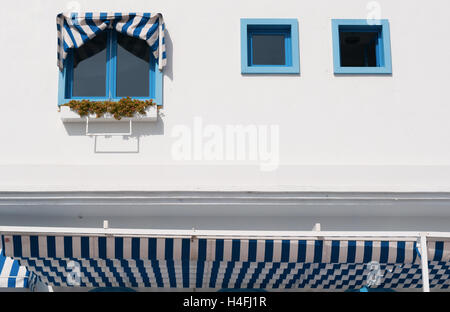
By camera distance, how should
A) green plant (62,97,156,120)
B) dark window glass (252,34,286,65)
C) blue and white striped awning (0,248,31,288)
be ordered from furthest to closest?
dark window glass (252,34,286,65)
green plant (62,97,156,120)
blue and white striped awning (0,248,31,288)

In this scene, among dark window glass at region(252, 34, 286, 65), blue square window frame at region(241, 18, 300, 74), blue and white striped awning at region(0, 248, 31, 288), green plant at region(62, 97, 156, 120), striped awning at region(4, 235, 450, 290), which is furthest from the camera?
dark window glass at region(252, 34, 286, 65)

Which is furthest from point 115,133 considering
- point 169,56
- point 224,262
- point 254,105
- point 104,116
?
point 224,262

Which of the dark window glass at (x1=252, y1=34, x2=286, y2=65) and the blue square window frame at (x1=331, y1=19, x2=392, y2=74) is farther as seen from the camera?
the dark window glass at (x1=252, y1=34, x2=286, y2=65)

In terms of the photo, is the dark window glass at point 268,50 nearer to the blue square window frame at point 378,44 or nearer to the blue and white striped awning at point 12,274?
the blue square window frame at point 378,44

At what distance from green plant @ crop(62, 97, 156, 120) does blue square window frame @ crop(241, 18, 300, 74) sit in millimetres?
1879

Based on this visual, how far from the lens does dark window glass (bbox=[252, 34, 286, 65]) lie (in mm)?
8787

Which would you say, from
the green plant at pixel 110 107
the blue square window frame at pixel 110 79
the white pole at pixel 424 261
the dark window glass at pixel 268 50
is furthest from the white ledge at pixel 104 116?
the white pole at pixel 424 261

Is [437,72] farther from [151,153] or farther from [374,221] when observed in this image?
[151,153]

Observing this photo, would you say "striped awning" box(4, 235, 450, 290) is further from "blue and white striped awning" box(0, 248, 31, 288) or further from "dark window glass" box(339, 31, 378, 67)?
"dark window glass" box(339, 31, 378, 67)

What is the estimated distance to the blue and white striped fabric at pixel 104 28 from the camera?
836 cm

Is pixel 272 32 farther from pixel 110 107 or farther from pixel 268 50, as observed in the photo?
pixel 110 107

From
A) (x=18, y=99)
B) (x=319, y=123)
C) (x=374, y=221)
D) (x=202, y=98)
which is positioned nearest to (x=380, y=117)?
(x=319, y=123)

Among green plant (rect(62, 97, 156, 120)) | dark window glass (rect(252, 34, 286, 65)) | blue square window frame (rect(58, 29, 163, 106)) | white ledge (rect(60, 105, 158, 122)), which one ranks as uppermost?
dark window glass (rect(252, 34, 286, 65))

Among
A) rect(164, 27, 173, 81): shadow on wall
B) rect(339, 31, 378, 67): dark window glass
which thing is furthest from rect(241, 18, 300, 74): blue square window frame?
rect(164, 27, 173, 81): shadow on wall
